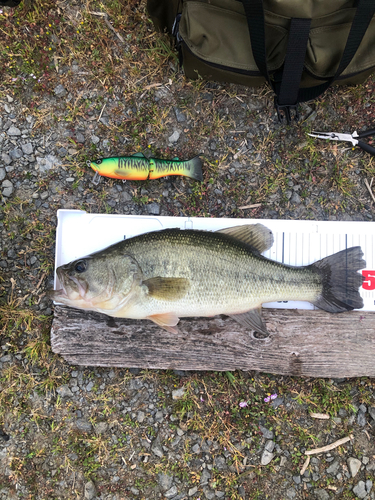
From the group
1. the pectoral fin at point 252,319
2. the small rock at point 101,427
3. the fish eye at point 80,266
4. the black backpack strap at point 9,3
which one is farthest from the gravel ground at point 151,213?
the fish eye at point 80,266

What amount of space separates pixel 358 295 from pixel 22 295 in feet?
10.8

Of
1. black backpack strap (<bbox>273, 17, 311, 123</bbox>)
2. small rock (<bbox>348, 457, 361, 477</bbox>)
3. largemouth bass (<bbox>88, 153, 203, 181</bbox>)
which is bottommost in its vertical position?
small rock (<bbox>348, 457, 361, 477</bbox>)

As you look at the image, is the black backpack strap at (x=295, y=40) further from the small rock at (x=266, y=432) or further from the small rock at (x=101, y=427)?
the small rock at (x=101, y=427)

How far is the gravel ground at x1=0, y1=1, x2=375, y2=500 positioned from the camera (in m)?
3.26

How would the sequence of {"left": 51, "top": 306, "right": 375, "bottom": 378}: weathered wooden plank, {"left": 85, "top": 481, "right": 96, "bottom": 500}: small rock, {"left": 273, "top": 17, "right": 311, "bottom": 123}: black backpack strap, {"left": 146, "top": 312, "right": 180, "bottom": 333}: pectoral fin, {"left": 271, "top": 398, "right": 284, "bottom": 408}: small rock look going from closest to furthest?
{"left": 273, "top": 17, "right": 311, "bottom": 123}: black backpack strap → {"left": 146, "top": 312, "right": 180, "bottom": 333}: pectoral fin → {"left": 51, "top": 306, "right": 375, "bottom": 378}: weathered wooden plank → {"left": 85, "top": 481, "right": 96, "bottom": 500}: small rock → {"left": 271, "top": 398, "right": 284, "bottom": 408}: small rock

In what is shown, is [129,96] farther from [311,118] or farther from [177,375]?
[177,375]

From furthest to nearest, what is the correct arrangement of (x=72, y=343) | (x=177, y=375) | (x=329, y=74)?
(x=177, y=375) < (x=72, y=343) < (x=329, y=74)

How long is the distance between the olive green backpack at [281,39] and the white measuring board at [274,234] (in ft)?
4.05

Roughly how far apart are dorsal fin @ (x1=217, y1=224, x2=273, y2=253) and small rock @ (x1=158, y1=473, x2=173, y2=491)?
246cm

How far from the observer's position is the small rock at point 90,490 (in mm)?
3207

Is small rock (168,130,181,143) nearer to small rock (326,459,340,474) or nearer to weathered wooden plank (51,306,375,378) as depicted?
weathered wooden plank (51,306,375,378)

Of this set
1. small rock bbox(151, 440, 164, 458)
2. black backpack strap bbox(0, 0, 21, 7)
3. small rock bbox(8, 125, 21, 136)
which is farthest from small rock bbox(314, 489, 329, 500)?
black backpack strap bbox(0, 0, 21, 7)

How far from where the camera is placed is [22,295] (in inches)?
132

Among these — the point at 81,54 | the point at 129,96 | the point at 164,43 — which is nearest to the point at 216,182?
the point at 129,96
